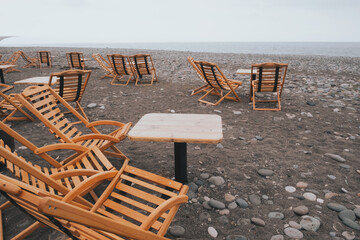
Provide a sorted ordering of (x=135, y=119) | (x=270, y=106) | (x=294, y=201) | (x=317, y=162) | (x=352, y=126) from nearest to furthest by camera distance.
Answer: (x=294, y=201), (x=317, y=162), (x=352, y=126), (x=135, y=119), (x=270, y=106)

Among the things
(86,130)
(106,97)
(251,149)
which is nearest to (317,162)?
(251,149)

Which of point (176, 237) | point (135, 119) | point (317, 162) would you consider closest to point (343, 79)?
point (317, 162)

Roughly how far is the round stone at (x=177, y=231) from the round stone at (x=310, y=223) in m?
1.13

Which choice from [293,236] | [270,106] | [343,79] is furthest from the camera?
[343,79]

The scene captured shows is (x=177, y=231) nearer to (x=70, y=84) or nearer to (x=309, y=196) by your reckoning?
(x=309, y=196)

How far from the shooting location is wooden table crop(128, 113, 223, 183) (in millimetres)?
2354

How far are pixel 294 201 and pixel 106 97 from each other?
5.76 metres

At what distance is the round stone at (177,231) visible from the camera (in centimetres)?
220

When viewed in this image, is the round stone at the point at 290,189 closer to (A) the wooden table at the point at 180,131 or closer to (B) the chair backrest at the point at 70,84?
(A) the wooden table at the point at 180,131

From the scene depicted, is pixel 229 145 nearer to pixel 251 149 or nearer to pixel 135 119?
pixel 251 149

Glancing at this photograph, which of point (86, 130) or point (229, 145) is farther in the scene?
point (86, 130)

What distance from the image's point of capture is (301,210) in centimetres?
245

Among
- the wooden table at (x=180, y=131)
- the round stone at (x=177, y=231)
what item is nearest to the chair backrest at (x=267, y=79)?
the wooden table at (x=180, y=131)

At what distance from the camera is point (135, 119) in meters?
5.28
